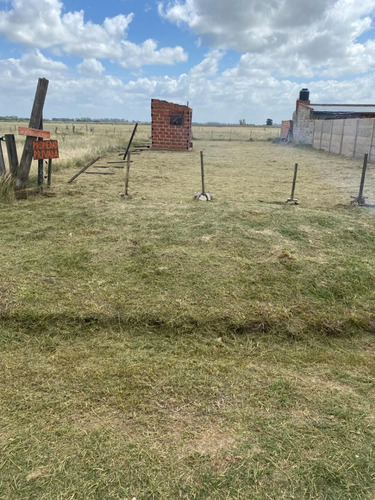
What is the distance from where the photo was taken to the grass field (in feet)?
6.47

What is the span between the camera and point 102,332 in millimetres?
3266

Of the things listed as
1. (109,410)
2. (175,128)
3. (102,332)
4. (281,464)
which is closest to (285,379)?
(281,464)

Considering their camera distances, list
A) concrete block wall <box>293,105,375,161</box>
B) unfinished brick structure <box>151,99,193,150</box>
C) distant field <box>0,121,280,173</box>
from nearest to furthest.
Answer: distant field <box>0,121,280,173</box>
concrete block wall <box>293,105,375,161</box>
unfinished brick structure <box>151,99,193,150</box>

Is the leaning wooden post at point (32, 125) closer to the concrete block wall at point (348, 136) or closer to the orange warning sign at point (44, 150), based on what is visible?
the orange warning sign at point (44, 150)

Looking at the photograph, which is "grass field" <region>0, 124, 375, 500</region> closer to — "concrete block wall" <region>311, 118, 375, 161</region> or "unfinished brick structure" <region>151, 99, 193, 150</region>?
"concrete block wall" <region>311, 118, 375, 161</region>

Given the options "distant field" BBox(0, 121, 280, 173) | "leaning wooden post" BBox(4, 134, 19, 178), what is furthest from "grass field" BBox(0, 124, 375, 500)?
"distant field" BBox(0, 121, 280, 173)

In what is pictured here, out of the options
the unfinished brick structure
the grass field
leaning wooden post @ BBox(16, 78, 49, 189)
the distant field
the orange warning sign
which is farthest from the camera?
the unfinished brick structure

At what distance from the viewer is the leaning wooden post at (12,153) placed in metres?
7.32

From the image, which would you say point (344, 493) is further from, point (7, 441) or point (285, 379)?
point (7, 441)

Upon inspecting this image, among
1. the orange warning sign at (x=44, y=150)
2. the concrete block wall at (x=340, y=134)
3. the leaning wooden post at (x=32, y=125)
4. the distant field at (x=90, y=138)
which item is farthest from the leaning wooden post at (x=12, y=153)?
the concrete block wall at (x=340, y=134)

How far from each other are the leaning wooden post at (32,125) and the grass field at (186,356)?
5.81 feet

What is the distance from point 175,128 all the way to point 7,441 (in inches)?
775

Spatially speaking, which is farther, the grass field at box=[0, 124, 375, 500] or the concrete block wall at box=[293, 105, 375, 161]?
the concrete block wall at box=[293, 105, 375, 161]

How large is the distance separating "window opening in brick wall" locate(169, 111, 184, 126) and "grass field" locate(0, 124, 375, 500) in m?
15.3
